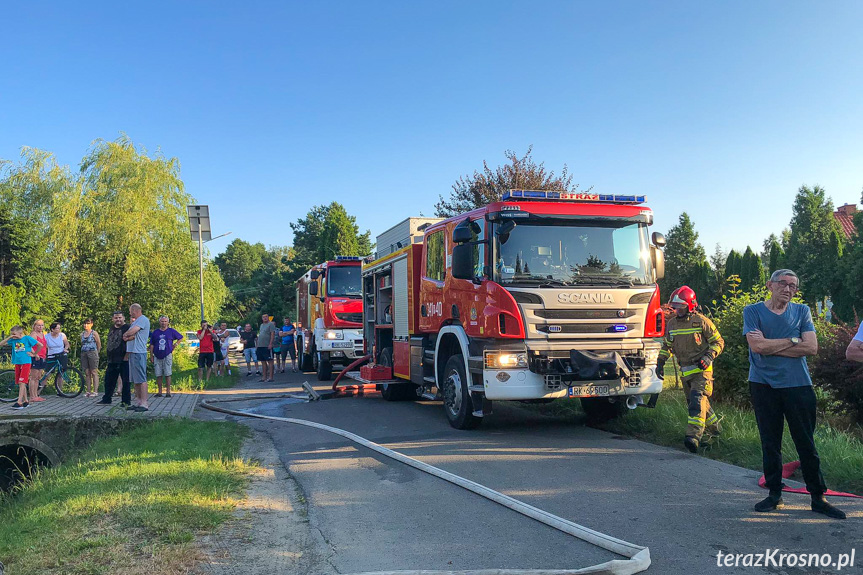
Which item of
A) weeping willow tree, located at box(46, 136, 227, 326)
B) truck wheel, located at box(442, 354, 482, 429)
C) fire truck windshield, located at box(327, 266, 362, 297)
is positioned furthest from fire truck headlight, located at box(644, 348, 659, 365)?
weeping willow tree, located at box(46, 136, 227, 326)

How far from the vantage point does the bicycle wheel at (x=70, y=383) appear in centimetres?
1415

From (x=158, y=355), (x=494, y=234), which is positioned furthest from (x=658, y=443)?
(x=158, y=355)

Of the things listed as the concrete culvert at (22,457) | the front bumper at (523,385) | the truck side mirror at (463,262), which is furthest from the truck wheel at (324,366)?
the front bumper at (523,385)

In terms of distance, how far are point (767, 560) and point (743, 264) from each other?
3671 centimetres

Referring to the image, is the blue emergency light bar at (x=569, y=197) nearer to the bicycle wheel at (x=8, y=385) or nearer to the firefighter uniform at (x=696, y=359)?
the firefighter uniform at (x=696, y=359)

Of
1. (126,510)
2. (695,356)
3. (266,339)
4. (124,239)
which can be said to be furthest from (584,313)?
(124,239)

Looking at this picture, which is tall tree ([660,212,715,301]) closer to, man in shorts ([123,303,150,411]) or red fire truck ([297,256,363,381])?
red fire truck ([297,256,363,381])

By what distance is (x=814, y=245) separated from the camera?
35906 mm

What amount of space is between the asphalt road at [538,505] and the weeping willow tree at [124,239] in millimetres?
19167

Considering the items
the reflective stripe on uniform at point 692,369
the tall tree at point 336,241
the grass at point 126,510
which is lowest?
the grass at point 126,510

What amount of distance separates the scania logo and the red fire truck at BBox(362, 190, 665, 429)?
0.01m

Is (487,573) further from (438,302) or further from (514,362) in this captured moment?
→ (438,302)

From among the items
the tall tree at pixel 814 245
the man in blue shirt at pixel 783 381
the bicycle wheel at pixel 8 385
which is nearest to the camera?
the man in blue shirt at pixel 783 381

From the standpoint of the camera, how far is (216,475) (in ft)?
20.9
